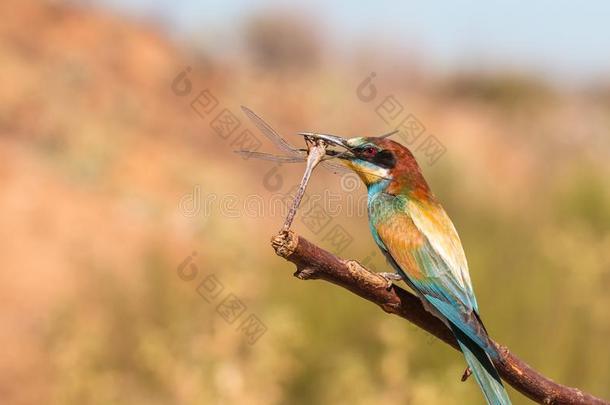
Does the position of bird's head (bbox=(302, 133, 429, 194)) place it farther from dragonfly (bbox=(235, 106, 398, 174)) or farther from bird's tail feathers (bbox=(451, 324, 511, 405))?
bird's tail feathers (bbox=(451, 324, 511, 405))

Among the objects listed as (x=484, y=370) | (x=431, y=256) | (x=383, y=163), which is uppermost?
(x=383, y=163)

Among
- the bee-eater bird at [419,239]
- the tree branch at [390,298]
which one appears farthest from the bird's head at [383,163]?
the tree branch at [390,298]

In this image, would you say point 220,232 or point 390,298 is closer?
point 390,298

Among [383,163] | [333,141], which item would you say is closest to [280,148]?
[333,141]

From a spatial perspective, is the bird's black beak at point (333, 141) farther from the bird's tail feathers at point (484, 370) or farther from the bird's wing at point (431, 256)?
the bird's tail feathers at point (484, 370)

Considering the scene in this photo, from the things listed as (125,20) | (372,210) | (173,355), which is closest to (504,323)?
(173,355)

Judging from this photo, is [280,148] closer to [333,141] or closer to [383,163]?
[333,141]

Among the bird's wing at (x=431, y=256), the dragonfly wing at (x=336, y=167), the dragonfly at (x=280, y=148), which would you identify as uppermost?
the dragonfly at (x=280, y=148)
